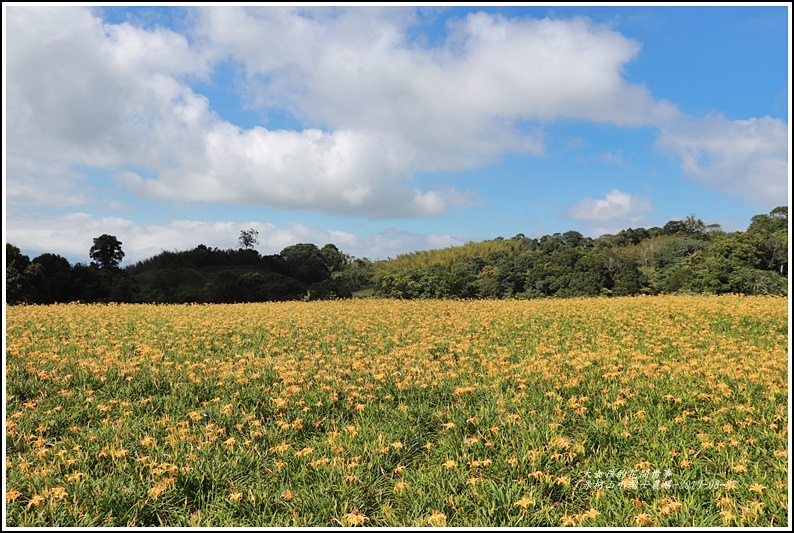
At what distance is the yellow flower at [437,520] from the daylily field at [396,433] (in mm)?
20

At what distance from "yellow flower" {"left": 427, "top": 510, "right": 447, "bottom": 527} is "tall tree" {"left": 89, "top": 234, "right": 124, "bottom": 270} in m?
31.2

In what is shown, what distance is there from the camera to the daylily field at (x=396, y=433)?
346cm

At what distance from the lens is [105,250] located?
2977 centimetres

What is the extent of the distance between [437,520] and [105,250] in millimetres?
32400

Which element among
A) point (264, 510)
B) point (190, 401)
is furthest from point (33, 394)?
point (264, 510)

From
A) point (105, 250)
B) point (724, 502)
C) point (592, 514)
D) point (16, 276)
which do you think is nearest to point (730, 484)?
point (724, 502)

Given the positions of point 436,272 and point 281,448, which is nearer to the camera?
point 281,448

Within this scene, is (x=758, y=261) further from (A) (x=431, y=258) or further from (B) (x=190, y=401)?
(B) (x=190, y=401)

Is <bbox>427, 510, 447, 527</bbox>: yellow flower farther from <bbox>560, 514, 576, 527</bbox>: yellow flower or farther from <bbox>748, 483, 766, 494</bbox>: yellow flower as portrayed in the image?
<bbox>748, 483, 766, 494</bbox>: yellow flower

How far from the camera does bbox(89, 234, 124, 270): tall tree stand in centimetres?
2947

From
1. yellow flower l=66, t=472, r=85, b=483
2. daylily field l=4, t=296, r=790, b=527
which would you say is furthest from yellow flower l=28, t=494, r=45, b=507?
yellow flower l=66, t=472, r=85, b=483

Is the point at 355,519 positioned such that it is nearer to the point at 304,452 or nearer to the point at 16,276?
the point at 304,452

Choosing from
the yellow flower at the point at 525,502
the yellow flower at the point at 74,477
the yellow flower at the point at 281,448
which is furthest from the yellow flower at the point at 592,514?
the yellow flower at the point at 74,477

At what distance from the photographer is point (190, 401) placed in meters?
5.91
